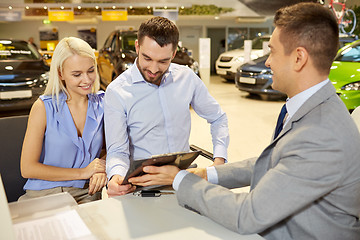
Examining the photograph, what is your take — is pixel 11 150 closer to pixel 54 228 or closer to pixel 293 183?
pixel 54 228

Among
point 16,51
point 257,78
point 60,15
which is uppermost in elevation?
point 60,15

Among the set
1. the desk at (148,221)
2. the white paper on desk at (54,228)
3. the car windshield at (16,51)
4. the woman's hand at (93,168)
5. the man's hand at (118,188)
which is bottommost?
the car windshield at (16,51)

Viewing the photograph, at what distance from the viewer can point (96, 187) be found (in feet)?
5.98

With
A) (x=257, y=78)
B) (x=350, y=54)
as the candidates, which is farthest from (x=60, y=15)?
(x=350, y=54)

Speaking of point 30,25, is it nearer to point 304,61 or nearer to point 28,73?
point 28,73

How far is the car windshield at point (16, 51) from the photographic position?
6.18m

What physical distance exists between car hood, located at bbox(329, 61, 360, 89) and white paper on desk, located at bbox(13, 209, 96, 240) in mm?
4567

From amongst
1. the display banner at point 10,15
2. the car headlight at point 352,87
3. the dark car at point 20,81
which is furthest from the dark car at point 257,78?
the display banner at point 10,15

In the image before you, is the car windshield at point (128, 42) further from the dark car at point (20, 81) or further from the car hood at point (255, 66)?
the car hood at point (255, 66)

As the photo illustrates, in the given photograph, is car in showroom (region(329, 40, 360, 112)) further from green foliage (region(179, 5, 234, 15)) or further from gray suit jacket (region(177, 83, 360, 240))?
green foliage (region(179, 5, 234, 15))

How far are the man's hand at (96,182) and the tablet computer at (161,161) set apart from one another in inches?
18.6

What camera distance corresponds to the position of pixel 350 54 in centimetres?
586

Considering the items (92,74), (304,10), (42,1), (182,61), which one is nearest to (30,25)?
→ (42,1)

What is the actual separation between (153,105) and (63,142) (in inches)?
20.9
